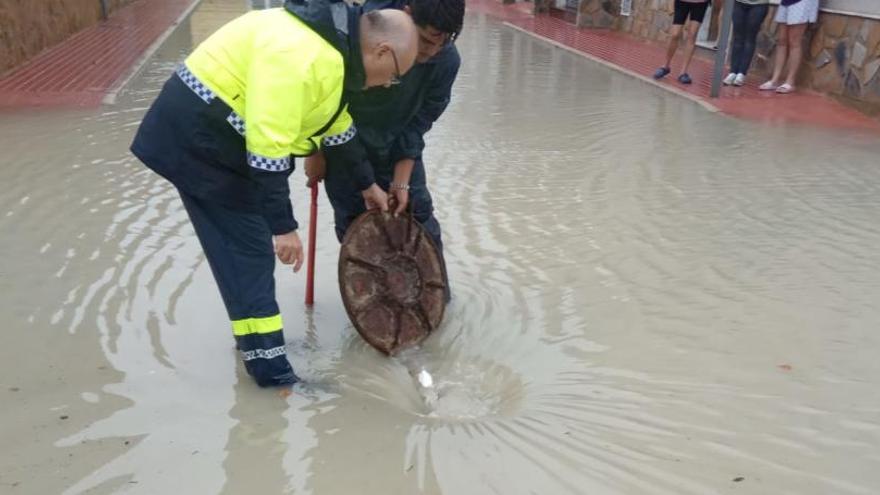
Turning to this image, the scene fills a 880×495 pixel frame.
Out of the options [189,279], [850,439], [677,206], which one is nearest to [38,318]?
[189,279]

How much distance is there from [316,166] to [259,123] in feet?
3.04

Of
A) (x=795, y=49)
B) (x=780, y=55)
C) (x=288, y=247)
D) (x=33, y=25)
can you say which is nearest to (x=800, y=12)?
(x=795, y=49)

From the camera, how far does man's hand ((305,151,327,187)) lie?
133 inches

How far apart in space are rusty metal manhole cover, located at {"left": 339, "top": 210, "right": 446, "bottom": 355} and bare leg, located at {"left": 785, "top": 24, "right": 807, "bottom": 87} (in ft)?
22.8

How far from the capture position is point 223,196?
2842mm

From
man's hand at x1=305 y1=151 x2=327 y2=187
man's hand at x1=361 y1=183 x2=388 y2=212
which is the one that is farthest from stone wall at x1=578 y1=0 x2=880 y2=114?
man's hand at x1=305 y1=151 x2=327 y2=187

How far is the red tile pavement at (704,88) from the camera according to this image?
26.4ft

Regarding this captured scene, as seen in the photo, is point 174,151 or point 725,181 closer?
point 174,151

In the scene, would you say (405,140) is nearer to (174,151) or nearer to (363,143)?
(363,143)

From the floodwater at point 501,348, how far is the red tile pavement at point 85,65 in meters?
2.07

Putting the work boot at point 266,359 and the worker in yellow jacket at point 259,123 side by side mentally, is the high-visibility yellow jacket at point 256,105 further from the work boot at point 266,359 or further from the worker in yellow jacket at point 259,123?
the work boot at point 266,359

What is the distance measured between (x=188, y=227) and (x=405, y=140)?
1936mm

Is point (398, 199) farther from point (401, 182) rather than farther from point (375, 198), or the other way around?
point (375, 198)

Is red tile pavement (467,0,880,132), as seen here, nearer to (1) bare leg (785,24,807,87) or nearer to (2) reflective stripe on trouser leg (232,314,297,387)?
(1) bare leg (785,24,807,87)
